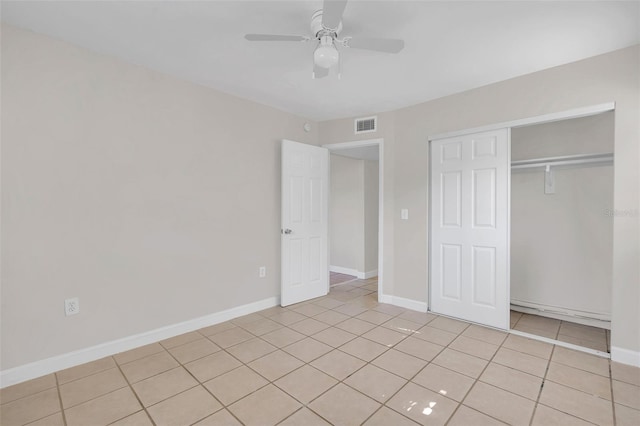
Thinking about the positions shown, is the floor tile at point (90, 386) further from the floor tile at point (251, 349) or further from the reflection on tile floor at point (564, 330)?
the reflection on tile floor at point (564, 330)

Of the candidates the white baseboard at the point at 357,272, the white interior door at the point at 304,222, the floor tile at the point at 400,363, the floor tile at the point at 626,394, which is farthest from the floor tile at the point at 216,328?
the floor tile at the point at 626,394

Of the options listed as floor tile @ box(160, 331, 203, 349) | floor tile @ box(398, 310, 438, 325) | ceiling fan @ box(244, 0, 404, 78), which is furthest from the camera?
floor tile @ box(398, 310, 438, 325)

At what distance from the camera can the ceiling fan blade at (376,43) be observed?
193 centimetres

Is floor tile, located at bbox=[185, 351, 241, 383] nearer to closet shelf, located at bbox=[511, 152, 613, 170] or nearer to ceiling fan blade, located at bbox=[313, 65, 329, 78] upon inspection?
ceiling fan blade, located at bbox=[313, 65, 329, 78]

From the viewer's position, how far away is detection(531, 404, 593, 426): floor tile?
1774 mm

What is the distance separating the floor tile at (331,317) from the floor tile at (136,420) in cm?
189

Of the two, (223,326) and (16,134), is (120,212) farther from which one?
(223,326)

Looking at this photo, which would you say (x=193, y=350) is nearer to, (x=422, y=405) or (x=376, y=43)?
(x=422, y=405)

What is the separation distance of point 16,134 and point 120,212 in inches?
33.7

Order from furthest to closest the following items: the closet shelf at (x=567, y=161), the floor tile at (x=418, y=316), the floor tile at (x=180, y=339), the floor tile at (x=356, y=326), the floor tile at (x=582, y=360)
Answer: the floor tile at (x=418, y=316)
the floor tile at (x=356, y=326)
the closet shelf at (x=567, y=161)
the floor tile at (x=180, y=339)
the floor tile at (x=582, y=360)

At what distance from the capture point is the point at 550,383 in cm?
218

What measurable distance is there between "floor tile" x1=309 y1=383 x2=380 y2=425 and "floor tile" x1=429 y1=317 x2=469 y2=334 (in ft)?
5.03

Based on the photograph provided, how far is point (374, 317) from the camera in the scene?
138 inches

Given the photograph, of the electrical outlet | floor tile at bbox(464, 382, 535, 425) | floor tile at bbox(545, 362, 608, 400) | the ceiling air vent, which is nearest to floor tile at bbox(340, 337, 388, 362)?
floor tile at bbox(464, 382, 535, 425)
